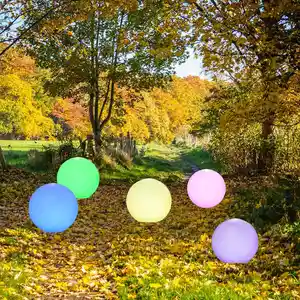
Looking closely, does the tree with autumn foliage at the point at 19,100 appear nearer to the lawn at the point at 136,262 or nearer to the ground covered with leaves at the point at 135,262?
the lawn at the point at 136,262

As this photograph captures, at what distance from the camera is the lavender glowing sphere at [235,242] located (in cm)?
585

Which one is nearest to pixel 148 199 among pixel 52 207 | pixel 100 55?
pixel 52 207

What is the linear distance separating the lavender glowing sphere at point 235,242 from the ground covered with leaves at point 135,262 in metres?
0.24

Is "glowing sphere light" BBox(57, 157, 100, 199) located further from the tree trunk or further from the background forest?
the tree trunk

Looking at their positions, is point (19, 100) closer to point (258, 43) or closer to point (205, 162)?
point (205, 162)

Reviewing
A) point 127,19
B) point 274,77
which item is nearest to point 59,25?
point 127,19

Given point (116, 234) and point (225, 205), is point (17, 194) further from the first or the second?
point (225, 205)

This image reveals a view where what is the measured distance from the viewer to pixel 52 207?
7.00 m

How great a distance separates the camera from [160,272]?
18.6 ft

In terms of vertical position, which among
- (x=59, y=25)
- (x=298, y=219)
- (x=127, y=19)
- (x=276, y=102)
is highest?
(x=127, y=19)

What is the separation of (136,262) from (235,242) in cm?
161

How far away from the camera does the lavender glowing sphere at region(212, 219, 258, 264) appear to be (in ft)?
19.2

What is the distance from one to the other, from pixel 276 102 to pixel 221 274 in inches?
220

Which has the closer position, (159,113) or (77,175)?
(77,175)
